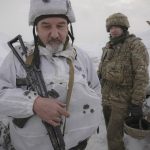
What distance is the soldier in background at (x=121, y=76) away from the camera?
409cm

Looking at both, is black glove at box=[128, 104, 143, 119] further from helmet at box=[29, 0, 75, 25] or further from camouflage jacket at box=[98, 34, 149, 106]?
helmet at box=[29, 0, 75, 25]

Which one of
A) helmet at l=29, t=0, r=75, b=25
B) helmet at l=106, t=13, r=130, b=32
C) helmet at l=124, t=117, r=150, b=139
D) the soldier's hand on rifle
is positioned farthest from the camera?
helmet at l=106, t=13, r=130, b=32

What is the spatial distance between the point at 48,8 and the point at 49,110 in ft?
2.53

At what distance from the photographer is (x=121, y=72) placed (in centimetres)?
422

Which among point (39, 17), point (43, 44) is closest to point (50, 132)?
point (43, 44)

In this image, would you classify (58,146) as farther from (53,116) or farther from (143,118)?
(143,118)

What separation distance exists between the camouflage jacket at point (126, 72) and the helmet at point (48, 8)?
6.14 feet

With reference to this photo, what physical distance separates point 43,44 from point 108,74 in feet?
6.66

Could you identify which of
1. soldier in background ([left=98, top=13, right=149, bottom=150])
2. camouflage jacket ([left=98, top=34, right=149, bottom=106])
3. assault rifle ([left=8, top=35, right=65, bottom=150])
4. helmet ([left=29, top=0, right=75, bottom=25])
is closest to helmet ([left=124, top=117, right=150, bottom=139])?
soldier in background ([left=98, top=13, right=149, bottom=150])

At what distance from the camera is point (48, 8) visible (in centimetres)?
235

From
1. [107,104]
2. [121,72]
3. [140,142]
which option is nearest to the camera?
[121,72]

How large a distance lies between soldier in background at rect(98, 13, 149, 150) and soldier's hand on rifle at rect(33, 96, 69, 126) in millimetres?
2100

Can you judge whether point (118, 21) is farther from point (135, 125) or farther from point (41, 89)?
point (41, 89)

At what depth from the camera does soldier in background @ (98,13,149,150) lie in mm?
4090
